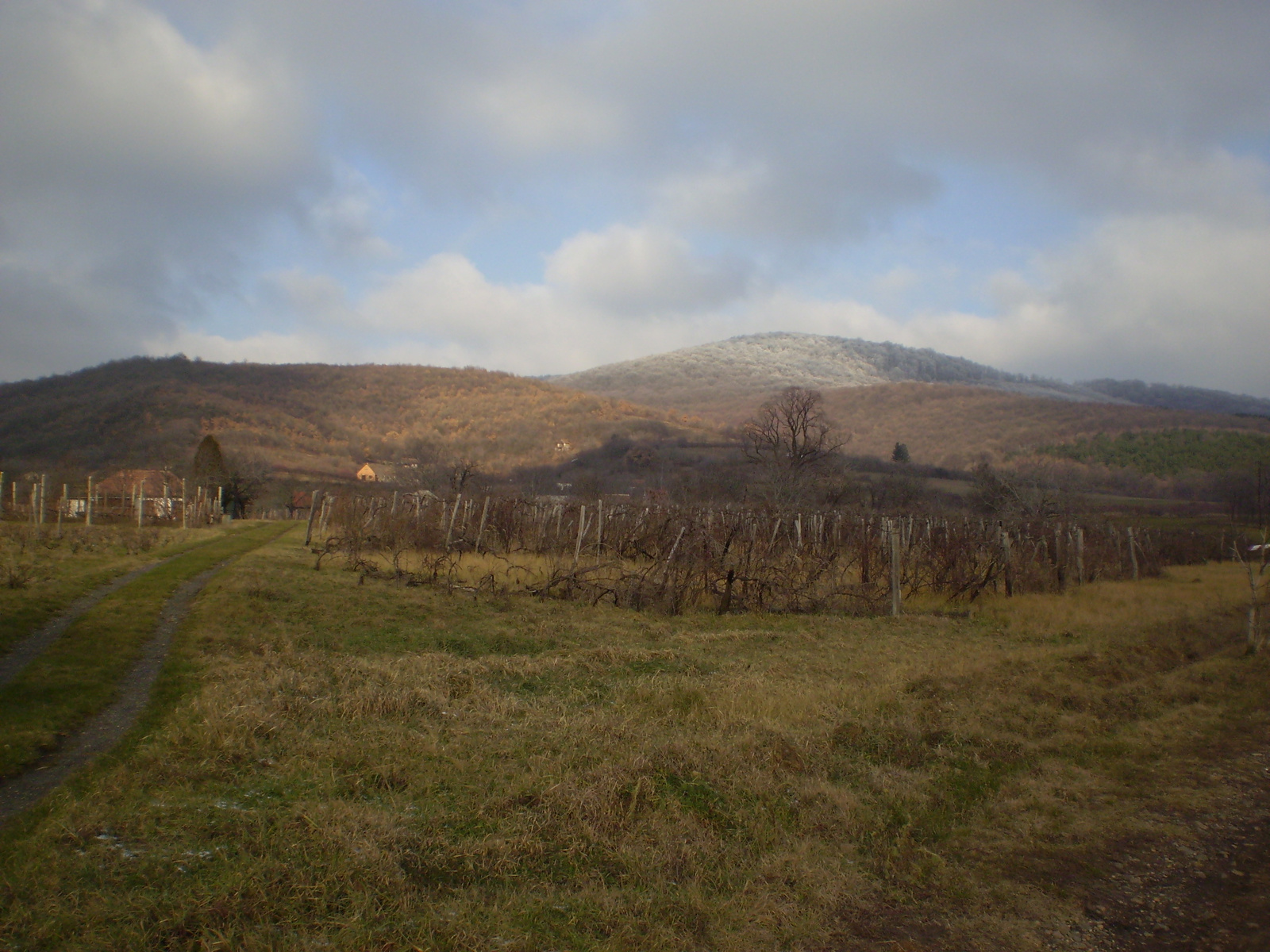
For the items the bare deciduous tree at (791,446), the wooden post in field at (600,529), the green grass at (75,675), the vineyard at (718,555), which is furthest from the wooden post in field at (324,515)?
the bare deciduous tree at (791,446)

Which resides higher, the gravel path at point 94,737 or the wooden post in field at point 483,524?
the wooden post in field at point 483,524

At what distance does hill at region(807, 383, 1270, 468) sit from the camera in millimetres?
106688

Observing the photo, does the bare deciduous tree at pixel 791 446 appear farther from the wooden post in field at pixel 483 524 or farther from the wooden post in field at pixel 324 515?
the wooden post in field at pixel 324 515

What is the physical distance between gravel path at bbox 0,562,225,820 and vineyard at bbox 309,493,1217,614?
7.66m

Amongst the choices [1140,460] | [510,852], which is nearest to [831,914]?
[510,852]

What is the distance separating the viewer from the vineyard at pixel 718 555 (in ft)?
53.6

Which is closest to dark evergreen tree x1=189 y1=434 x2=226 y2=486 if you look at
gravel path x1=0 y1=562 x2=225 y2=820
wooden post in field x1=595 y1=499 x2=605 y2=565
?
wooden post in field x1=595 y1=499 x2=605 y2=565

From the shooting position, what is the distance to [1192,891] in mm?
4402

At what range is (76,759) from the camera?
5.80m

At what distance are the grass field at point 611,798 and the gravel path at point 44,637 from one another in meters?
1.55

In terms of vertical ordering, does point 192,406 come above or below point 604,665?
above

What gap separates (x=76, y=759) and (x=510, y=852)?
150 inches

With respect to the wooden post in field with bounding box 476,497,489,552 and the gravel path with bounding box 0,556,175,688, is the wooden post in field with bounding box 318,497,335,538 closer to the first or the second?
the wooden post in field with bounding box 476,497,489,552

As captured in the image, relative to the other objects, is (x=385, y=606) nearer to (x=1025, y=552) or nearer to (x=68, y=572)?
(x=68, y=572)
